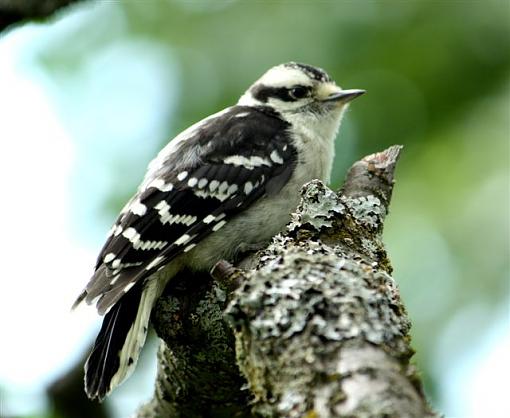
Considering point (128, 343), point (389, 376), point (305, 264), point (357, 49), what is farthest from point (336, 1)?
point (389, 376)

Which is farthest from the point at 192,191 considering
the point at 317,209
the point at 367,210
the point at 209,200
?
the point at 317,209

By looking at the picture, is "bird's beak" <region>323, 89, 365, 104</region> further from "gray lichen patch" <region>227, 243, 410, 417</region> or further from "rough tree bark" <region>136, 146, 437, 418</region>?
"gray lichen patch" <region>227, 243, 410, 417</region>

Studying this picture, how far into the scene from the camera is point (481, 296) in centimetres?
551

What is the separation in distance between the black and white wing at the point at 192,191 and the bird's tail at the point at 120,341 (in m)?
0.11

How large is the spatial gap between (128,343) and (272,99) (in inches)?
81.5

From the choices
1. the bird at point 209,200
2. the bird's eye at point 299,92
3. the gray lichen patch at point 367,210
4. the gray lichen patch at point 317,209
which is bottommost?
the gray lichen patch at point 317,209

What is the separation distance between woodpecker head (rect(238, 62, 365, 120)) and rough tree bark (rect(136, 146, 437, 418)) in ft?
5.16

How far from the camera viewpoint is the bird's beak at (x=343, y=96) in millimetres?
5047

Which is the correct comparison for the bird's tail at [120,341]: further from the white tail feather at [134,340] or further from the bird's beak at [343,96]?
the bird's beak at [343,96]

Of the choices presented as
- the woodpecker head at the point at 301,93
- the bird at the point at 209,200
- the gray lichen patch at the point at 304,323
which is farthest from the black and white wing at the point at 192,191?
the gray lichen patch at the point at 304,323

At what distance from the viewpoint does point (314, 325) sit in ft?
7.42

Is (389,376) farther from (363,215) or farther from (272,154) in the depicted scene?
(272,154)

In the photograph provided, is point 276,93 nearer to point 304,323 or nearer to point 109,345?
point 109,345

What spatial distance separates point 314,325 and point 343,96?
2983 mm
